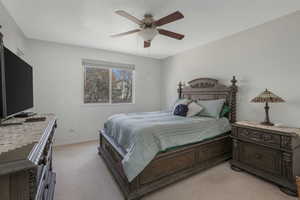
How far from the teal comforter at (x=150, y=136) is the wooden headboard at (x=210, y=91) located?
0.60 m

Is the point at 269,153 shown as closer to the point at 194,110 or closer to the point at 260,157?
the point at 260,157

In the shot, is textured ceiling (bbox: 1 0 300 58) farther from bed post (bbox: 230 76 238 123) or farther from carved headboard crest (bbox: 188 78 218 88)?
bed post (bbox: 230 76 238 123)

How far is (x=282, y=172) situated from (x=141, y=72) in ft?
13.1

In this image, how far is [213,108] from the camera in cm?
298

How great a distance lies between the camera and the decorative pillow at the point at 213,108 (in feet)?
9.55

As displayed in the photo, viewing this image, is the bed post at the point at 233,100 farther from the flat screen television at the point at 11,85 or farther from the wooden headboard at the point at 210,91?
the flat screen television at the point at 11,85

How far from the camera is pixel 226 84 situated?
318 centimetres

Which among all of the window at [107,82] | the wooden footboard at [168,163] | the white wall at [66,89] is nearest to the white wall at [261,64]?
the wooden footboard at [168,163]

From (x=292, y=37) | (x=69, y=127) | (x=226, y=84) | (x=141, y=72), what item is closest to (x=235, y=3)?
(x=292, y=37)

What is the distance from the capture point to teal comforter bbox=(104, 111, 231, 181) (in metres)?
1.74

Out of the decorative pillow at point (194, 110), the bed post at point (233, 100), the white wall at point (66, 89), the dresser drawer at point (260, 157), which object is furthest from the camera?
the white wall at point (66, 89)

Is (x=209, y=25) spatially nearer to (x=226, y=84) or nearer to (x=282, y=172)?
(x=226, y=84)

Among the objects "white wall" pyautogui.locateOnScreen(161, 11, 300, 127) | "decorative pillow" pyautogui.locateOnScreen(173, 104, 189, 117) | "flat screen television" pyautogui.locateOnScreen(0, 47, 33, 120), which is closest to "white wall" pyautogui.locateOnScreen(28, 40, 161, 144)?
"flat screen television" pyautogui.locateOnScreen(0, 47, 33, 120)

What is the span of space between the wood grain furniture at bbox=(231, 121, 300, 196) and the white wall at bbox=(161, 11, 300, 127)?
0.55 m
